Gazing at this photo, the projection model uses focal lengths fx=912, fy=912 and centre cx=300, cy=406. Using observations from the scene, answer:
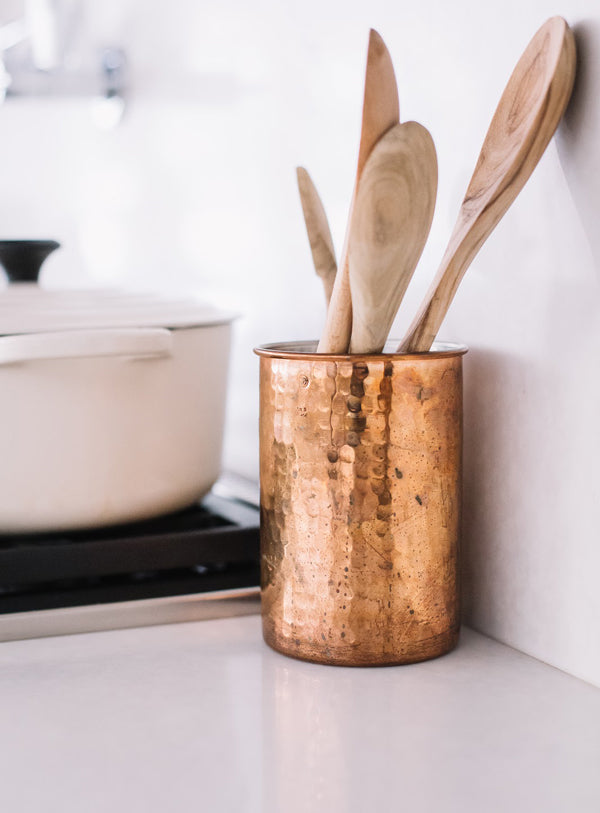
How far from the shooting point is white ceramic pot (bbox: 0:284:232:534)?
1.97 feet

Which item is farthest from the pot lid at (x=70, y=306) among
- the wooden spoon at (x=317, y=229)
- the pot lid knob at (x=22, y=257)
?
the wooden spoon at (x=317, y=229)

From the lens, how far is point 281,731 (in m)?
0.45

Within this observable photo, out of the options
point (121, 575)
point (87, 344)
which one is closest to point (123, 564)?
point (121, 575)

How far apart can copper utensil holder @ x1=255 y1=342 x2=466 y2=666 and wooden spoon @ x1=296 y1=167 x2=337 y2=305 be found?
0.08m

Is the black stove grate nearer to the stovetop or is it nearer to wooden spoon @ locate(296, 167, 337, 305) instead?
the stovetop

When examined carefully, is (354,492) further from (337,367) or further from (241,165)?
(241,165)

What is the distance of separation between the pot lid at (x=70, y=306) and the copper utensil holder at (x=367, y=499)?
0.46 ft

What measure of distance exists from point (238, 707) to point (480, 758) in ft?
0.43

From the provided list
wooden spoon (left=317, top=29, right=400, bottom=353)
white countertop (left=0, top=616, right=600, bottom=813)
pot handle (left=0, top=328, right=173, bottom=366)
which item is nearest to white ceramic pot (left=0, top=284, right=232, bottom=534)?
pot handle (left=0, top=328, right=173, bottom=366)

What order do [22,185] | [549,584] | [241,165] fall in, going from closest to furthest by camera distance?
[549,584] → [241,165] → [22,185]

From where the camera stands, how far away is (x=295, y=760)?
0.42 m

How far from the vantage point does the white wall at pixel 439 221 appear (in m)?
0.49

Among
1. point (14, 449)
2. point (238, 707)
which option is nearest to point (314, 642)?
point (238, 707)

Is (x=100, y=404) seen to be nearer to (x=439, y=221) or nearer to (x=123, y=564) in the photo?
(x=123, y=564)
